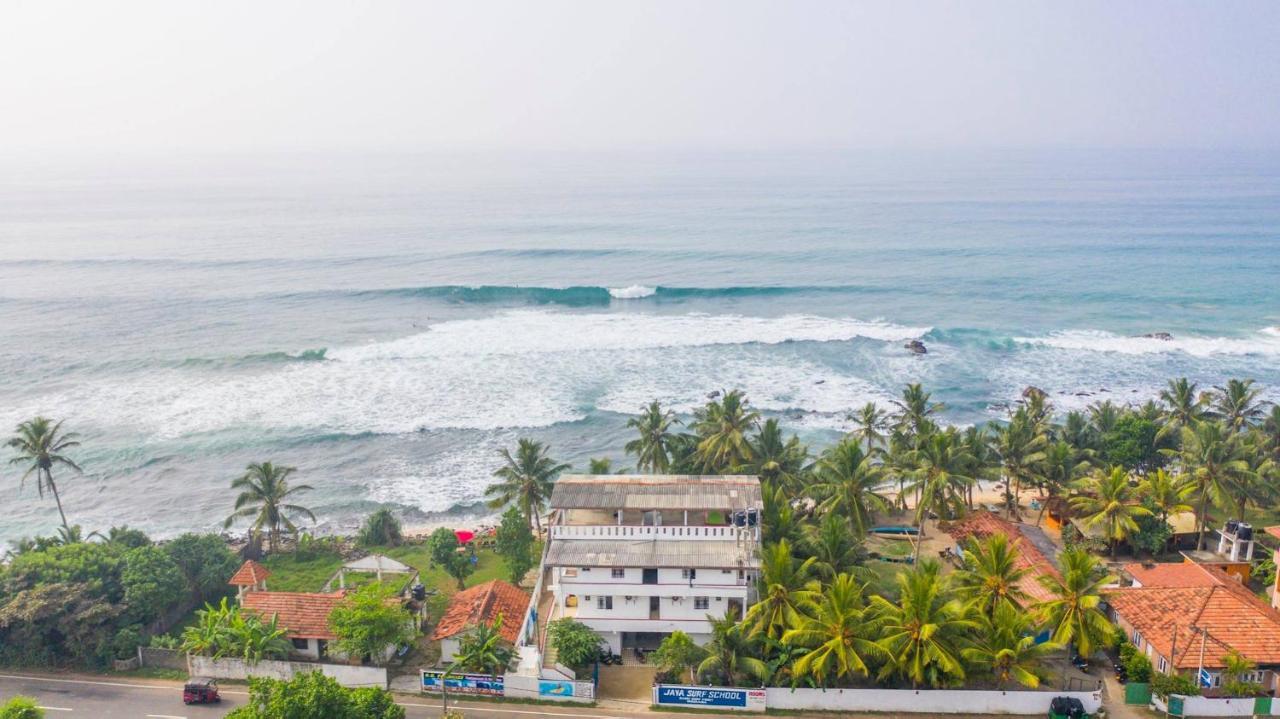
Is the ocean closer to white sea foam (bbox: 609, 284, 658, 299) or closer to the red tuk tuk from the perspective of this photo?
white sea foam (bbox: 609, 284, 658, 299)

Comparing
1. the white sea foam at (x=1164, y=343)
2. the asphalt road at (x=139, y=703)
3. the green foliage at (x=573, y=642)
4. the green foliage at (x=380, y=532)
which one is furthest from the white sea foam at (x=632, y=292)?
the asphalt road at (x=139, y=703)

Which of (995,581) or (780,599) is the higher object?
(995,581)

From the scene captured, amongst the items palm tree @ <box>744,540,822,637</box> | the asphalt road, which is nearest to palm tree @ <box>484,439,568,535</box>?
the asphalt road

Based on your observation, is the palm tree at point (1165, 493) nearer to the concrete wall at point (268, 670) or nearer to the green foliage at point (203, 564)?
the concrete wall at point (268, 670)

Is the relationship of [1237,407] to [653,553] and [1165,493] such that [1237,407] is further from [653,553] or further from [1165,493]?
[653,553]

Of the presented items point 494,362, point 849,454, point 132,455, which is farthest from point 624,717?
point 494,362

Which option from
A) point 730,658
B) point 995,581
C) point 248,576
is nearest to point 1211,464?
point 995,581
